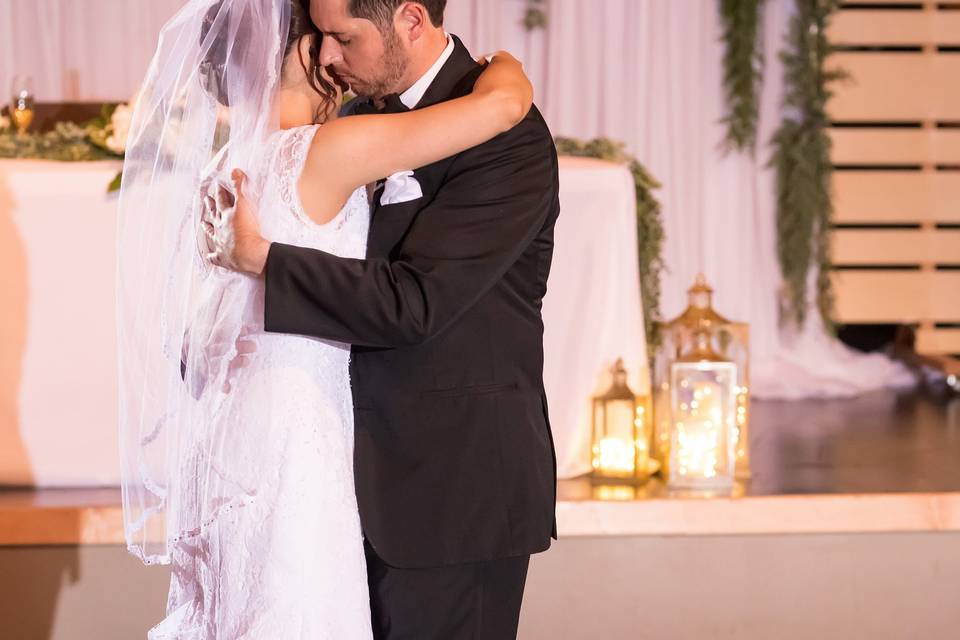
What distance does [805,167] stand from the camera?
616cm

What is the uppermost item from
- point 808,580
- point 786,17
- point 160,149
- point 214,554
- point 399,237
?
point 786,17

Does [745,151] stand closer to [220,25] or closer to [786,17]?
[786,17]

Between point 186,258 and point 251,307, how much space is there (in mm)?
192

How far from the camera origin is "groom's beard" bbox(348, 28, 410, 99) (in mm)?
1729

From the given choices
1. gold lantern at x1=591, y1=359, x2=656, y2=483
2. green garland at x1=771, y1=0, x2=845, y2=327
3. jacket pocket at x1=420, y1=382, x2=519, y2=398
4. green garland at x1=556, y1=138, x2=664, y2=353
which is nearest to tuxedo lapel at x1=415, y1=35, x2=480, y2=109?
jacket pocket at x1=420, y1=382, x2=519, y2=398

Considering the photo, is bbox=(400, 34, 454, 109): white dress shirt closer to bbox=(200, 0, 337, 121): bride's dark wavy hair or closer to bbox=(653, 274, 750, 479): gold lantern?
bbox=(200, 0, 337, 121): bride's dark wavy hair

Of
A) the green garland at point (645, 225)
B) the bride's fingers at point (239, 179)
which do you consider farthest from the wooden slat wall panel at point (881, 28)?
the bride's fingers at point (239, 179)

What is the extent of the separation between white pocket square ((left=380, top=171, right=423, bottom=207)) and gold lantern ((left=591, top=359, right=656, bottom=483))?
1.70 metres

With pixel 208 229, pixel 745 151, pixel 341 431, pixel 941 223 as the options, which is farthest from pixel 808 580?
pixel 941 223

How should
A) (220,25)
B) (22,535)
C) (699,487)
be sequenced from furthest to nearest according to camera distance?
1. (699,487)
2. (22,535)
3. (220,25)

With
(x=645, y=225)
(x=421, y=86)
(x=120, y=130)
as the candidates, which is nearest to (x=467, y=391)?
(x=421, y=86)

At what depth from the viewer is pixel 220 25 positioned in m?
1.81

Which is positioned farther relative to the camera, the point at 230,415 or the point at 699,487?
the point at 699,487

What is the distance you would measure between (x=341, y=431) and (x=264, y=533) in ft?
0.60
